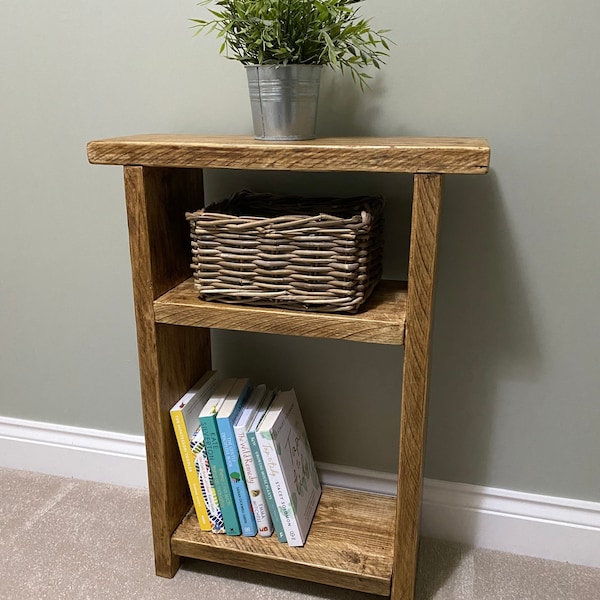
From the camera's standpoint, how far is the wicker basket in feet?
2.85

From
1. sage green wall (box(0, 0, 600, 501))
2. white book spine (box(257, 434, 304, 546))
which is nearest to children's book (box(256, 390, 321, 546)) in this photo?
white book spine (box(257, 434, 304, 546))

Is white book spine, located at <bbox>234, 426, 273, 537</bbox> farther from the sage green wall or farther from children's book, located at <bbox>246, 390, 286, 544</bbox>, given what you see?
the sage green wall

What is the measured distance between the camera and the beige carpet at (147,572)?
3.60 feet

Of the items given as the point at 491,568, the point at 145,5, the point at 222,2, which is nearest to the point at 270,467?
the point at 491,568

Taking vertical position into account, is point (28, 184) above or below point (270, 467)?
above

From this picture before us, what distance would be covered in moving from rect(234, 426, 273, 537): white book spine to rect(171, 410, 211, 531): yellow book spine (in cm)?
10

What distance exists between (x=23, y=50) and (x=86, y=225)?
35 centimetres

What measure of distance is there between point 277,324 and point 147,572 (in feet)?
1.90

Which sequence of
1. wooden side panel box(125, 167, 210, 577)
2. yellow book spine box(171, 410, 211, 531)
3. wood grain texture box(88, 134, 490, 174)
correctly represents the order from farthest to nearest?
yellow book spine box(171, 410, 211, 531)
wooden side panel box(125, 167, 210, 577)
wood grain texture box(88, 134, 490, 174)

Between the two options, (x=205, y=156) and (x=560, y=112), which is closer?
(x=205, y=156)

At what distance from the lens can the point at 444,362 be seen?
115 centimetres

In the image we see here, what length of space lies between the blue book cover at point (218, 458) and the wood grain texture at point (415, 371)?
11.6 inches

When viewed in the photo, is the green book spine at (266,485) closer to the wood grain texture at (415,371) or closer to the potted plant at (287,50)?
the wood grain texture at (415,371)

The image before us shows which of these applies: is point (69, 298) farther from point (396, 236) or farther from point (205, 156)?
point (396, 236)
